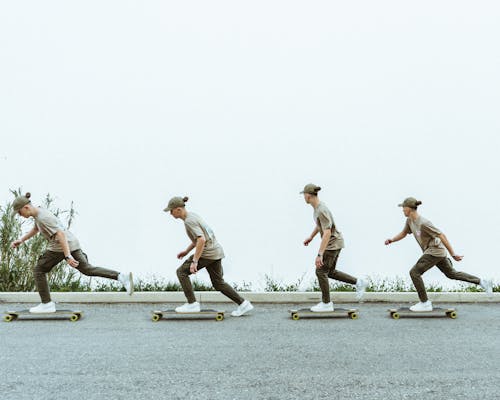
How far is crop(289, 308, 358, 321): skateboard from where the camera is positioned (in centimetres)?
906

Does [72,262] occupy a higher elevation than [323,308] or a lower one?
higher

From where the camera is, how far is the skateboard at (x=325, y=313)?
9.06 metres

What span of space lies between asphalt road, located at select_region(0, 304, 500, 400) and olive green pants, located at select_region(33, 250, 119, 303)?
2.26ft

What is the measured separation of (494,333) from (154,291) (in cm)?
636

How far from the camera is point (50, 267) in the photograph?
30.7ft

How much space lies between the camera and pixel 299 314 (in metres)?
9.09

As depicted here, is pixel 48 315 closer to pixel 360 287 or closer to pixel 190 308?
pixel 190 308

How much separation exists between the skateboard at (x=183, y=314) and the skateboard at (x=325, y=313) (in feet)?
3.63

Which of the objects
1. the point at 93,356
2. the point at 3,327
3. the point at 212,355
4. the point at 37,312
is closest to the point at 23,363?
the point at 93,356

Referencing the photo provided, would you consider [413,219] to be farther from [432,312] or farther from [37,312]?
[37,312]

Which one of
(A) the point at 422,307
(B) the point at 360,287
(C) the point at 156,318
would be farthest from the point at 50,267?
(A) the point at 422,307

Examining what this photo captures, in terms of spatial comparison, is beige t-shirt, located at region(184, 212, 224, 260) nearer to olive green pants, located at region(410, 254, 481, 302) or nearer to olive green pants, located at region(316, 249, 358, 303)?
olive green pants, located at region(316, 249, 358, 303)

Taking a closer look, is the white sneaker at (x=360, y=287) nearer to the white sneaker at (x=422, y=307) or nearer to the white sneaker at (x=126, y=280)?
the white sneaker at (x=422, y=307)

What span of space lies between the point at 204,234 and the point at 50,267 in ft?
8.19
